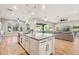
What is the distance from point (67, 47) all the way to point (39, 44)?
56cm

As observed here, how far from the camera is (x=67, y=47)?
240cm

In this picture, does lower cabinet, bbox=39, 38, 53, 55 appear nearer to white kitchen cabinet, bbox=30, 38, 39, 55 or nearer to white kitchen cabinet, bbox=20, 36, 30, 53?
white kitchen cabinet, bbox=30, 38, 39, 55

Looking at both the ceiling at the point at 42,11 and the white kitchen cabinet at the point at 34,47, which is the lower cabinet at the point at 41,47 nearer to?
the white kitchen cabinet at the point at 34,47

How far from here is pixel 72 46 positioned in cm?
238

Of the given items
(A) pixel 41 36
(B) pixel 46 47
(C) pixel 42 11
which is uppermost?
(C) pixel 42 11

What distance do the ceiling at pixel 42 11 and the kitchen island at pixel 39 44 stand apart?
36 centimetres

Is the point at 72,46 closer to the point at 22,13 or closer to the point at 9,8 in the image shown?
the point at 22,13

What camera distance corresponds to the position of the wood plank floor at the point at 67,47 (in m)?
2.39

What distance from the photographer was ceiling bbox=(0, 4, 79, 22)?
2.37 metres

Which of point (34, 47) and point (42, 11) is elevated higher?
point (42, 11)

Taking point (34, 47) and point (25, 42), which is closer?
point (34, 47)

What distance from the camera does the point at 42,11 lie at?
2.39 meters

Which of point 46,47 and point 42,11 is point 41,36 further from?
point 42,11

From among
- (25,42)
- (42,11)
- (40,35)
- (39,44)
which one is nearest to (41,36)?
(40,35)
